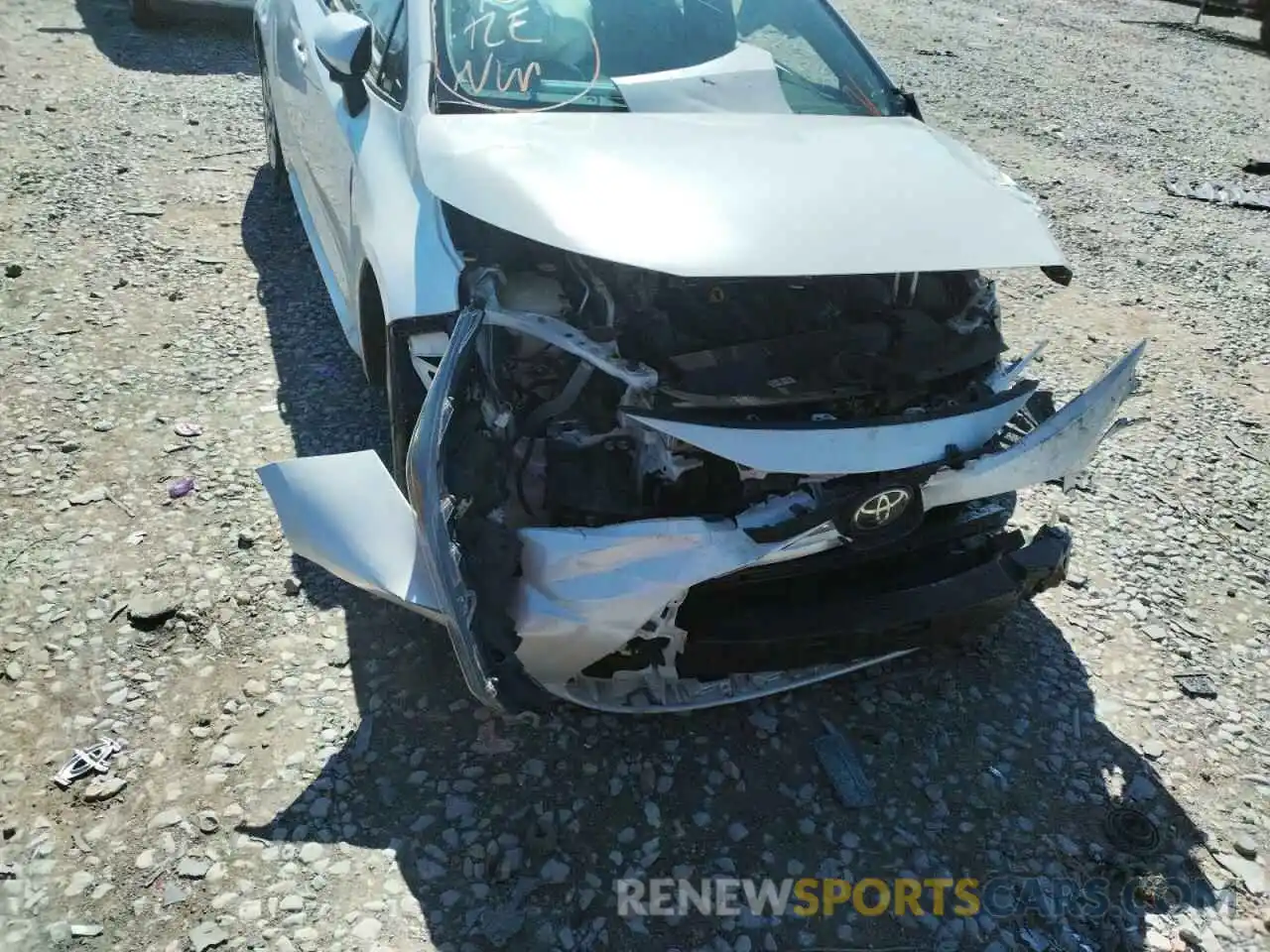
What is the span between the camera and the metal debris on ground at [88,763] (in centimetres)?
237

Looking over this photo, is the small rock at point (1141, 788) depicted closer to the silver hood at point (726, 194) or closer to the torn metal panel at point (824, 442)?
the torn metal panel at point (824, 442)

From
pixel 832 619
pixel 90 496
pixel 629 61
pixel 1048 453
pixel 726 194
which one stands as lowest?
pixel 90 496

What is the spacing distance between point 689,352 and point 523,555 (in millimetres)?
674

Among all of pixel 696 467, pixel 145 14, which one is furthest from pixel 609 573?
pixel 145 14

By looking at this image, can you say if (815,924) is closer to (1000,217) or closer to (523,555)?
(523,555)

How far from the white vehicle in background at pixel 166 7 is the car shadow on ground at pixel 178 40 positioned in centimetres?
4

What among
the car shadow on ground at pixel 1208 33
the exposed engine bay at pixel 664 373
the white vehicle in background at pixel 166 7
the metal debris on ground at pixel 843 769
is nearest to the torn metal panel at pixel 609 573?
the exposed engine bay at pixel 664 373

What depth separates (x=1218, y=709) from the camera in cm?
289

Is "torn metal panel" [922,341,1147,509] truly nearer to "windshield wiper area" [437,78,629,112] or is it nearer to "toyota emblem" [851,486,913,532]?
"toyota emblem" [851,486,913,532]

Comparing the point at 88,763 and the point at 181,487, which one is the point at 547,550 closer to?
the point at 88,763

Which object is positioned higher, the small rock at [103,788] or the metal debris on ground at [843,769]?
the metal debris on ground at [843,769]

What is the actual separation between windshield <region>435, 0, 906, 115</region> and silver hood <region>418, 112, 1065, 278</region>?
5.5 inches

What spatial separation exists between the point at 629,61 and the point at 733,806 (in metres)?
2.28

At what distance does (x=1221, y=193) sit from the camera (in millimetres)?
7152
